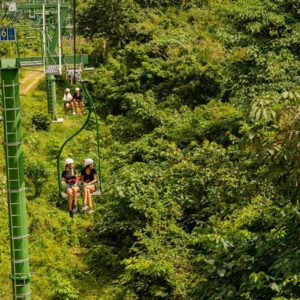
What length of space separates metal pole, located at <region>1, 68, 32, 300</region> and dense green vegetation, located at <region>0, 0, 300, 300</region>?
94.2 inches

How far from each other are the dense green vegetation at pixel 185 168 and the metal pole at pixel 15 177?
→ 2393mm

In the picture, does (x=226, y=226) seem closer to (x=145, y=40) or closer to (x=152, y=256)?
(x=152, y=256)

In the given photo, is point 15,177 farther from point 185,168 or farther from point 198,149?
point 198,149

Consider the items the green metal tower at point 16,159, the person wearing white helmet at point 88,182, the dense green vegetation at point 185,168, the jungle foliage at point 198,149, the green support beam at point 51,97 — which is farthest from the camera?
the green support beam at point 51,97

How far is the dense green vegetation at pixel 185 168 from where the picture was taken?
310 inches

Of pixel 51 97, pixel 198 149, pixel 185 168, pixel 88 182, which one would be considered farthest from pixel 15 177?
pixel 51 97

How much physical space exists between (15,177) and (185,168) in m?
5.14

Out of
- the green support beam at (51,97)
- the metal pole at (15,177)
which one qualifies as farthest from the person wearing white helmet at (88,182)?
the green support beam at (51,97)

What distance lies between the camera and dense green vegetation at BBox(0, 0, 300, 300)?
788 cm

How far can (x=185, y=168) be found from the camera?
11.8 metres

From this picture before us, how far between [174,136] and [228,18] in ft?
20.6

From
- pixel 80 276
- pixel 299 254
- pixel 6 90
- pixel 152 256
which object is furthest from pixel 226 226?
pixel 6 90

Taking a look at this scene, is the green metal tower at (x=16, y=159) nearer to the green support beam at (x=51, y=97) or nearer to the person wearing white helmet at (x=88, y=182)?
the person wearing white helmet at (x=88, y=182)

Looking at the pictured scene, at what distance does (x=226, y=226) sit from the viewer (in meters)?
9.69
